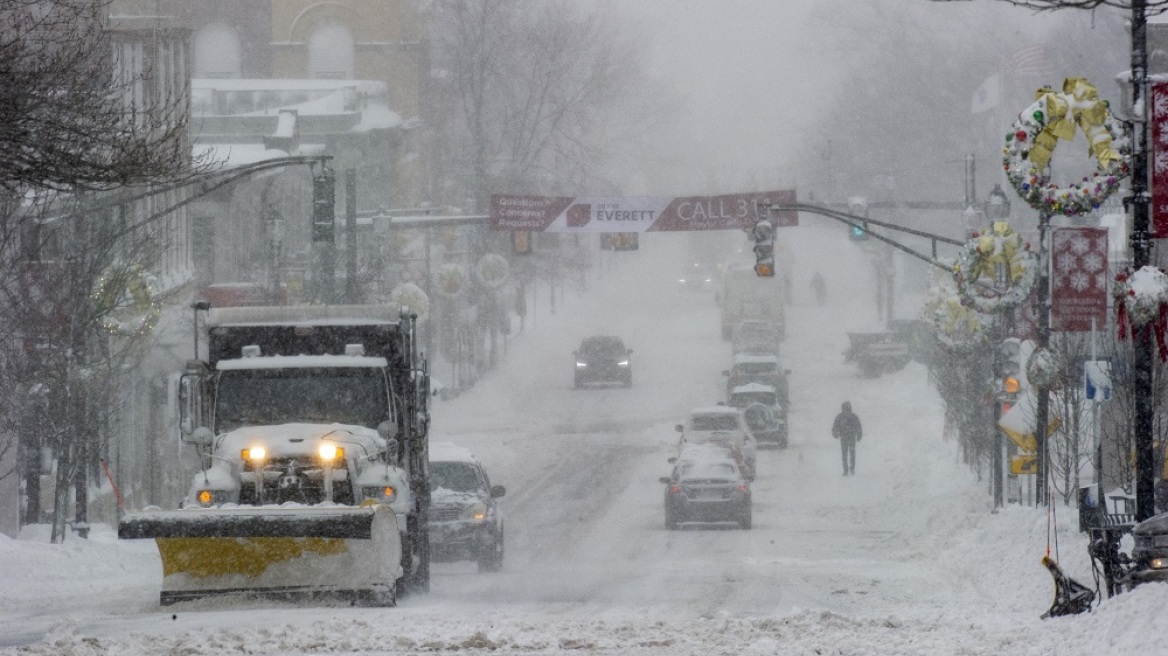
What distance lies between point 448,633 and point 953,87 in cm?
8612

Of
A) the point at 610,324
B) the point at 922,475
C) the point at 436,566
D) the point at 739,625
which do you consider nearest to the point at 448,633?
the point at 739,625

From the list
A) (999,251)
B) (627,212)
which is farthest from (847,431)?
(999,251)

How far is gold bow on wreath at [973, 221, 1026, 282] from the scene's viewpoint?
25.7 m

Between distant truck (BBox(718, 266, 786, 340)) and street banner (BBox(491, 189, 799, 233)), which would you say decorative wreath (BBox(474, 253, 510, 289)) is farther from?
distant truck (BBox(718, 266, 786, 340))

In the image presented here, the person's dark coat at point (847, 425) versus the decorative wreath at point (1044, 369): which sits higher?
the decorative wreath at point (1044, 369)

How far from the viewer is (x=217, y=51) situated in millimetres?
82250

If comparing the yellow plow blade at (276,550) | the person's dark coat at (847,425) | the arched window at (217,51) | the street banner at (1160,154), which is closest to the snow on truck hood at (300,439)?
the yellow plow blade at (276,550)

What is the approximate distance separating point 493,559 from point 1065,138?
1088 cm

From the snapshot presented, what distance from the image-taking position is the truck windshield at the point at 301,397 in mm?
18281

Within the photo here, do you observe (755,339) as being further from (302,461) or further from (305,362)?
(302,461)

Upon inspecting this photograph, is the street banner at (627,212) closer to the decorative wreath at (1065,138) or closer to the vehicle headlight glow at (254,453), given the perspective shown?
the decorative wreath at (1065,138)

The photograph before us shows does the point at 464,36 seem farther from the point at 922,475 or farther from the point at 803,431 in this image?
the point at 922,475

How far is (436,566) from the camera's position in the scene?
25.3 meters

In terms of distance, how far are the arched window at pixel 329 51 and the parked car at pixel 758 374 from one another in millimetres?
32989
